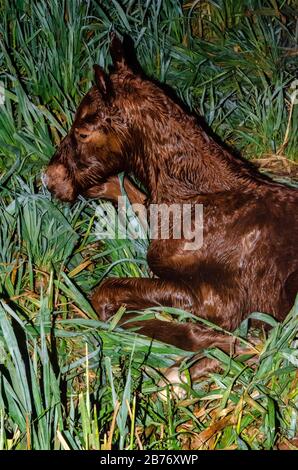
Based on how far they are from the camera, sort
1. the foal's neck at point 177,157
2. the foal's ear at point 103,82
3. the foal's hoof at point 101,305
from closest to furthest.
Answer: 1. the foal's ear at point 103,82
2. the foal's neck at point 177,157
3. the foal's hoof at point 101,305

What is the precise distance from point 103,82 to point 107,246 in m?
0.91

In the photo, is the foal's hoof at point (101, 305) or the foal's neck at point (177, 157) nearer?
the foal's neck at point (177, 157)

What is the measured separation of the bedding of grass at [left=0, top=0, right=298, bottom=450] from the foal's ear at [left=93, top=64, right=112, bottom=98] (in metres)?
0.70

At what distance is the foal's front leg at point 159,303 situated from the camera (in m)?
3.40

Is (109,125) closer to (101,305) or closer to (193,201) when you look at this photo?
(193,201)

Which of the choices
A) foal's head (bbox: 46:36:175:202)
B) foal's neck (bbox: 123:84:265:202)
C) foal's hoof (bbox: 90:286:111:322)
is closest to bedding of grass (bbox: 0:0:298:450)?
foal's hoof (bbox: 90:286:111:322)

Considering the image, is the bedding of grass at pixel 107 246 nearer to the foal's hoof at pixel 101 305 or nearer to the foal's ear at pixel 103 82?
the foal's hoof at pixel 101 305

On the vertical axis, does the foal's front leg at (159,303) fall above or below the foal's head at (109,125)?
below

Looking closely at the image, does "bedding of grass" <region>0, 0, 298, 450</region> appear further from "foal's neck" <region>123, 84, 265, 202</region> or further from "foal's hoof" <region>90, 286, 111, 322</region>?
"foal's neck" <region>123, 84, 265, 202</region>

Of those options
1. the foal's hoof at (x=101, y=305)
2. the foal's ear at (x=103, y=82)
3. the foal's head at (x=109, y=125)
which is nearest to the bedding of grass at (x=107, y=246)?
the foal's hoof at (x=101, y=305)

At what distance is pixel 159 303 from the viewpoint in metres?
3.53

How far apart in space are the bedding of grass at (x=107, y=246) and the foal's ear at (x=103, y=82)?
0.70 metres

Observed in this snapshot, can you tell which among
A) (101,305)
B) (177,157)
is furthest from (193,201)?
(101,305)

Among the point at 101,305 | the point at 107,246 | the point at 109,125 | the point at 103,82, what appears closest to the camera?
the point at 103,82
